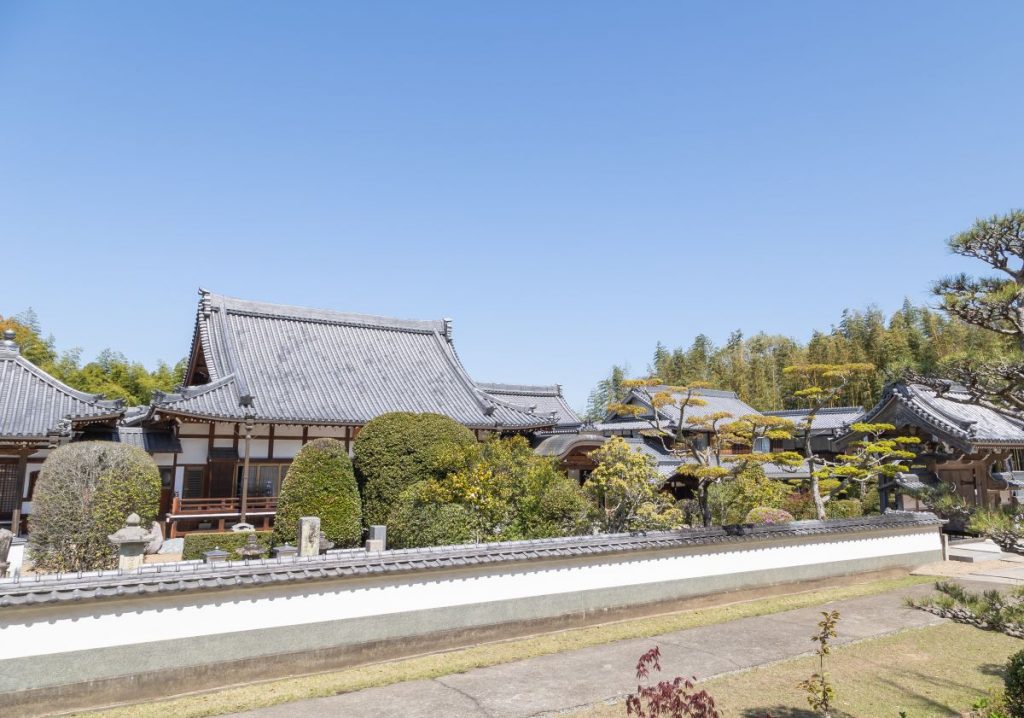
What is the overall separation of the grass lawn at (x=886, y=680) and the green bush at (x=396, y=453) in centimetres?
836

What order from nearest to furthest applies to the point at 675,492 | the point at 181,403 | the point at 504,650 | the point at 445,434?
the point at 504,650 → the point at 445,434 → the point at 181,403 → the point at 675,492

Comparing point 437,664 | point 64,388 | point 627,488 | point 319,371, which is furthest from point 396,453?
point 64,388

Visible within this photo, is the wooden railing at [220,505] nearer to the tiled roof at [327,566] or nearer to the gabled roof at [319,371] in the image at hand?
the gabled roof at [319,371]

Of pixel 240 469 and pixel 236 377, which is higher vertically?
pixel 236 377

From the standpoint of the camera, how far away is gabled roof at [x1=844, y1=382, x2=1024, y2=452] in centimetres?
1955

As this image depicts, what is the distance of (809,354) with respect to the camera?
53562mm

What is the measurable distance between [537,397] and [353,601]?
25.9 metres

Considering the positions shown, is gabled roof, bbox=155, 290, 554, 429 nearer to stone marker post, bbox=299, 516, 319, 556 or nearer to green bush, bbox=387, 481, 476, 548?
green bush, bbox=387, 481, 476, 548

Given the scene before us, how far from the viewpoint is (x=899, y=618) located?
11.2 m

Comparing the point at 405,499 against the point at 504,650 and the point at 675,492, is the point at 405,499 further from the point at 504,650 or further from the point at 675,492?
the point at 675,492

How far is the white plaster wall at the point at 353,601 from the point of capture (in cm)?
682

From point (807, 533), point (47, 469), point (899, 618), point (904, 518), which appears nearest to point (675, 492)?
point (904, 518)

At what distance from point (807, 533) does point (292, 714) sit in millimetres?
11520

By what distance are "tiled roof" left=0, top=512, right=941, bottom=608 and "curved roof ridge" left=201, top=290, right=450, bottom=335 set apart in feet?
58.9
